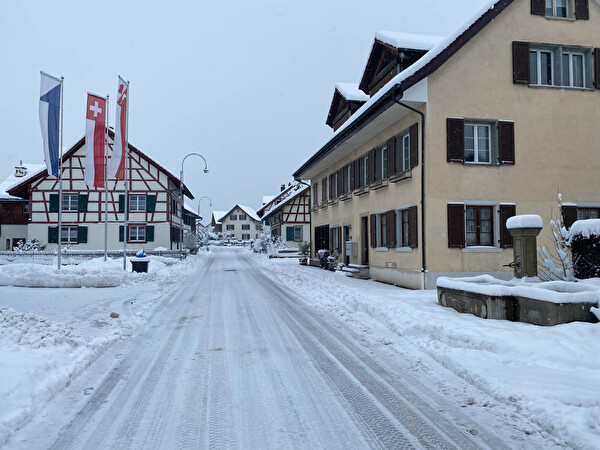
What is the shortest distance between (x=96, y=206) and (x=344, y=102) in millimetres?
23831

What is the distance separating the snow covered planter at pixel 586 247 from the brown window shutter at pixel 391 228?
6989 millimetres

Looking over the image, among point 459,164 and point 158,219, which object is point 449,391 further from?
point 158,219

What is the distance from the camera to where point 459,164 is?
13.1 m

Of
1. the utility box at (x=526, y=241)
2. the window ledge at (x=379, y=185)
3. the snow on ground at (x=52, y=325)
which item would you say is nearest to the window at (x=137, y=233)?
the snow on ground at (x=52, y=325)

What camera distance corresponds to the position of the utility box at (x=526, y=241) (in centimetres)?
827

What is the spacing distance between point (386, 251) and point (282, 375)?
11.4m

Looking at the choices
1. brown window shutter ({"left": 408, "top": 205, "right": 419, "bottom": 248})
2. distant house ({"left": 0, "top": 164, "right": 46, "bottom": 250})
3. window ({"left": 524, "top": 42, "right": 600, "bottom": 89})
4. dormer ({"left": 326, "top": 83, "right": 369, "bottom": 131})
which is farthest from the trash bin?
distant house ({"left": 0, "top": 164, "right": 46, "bottom": 250})

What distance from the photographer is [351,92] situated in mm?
21672

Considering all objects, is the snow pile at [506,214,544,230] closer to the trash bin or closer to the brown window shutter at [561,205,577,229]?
the brown window shutter at [561,205,577,229]

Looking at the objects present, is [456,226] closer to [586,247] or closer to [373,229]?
[373,229]

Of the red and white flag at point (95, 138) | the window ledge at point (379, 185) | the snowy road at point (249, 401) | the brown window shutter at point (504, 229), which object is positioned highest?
the red and white flag at point (95, 138)

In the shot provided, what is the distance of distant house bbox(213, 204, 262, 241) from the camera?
10188cm

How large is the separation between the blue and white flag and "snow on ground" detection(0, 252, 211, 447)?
409 cm

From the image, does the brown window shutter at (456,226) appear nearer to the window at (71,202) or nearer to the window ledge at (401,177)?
the window ledge at (401,177)
